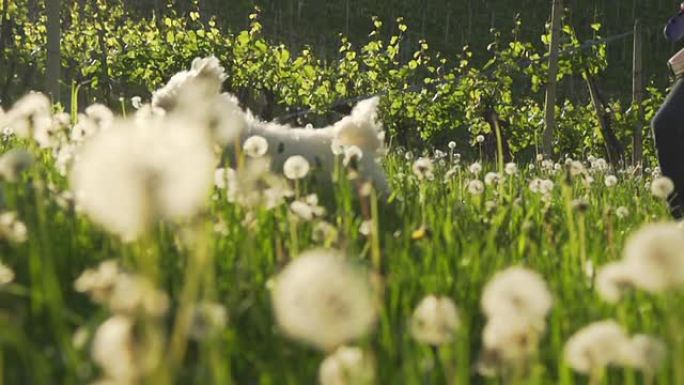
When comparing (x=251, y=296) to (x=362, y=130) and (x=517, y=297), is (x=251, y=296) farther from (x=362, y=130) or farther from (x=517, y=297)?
(x=362, y=130)

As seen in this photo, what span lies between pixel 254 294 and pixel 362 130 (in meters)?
3.18

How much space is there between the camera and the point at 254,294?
298 centimetres

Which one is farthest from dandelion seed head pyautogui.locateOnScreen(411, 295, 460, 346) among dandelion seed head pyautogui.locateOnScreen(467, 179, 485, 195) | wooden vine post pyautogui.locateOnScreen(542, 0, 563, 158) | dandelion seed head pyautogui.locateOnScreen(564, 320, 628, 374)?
wooden vine post pyautogui.locateOnScreen(542, 0, 563, 158)

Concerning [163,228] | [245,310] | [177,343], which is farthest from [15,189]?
[177,343]

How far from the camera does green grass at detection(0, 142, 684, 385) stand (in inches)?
88.4

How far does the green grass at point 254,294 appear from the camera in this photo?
224 centimetres

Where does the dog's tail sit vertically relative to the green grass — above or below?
above

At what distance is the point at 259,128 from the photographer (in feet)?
24.6

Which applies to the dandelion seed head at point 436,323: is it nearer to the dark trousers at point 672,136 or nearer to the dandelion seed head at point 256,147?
the dandelion seed head at point 256,147

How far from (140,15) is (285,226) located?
45.1 meters

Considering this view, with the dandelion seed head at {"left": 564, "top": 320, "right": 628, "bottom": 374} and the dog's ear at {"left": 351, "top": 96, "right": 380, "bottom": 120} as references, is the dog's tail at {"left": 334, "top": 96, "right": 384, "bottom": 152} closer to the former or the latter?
the dog's ear at {"left": 351, "top": 96, "right": 380, "bottom": 120}

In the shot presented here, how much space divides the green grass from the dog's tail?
1.28m

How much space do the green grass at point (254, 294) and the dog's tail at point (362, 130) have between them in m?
1.28

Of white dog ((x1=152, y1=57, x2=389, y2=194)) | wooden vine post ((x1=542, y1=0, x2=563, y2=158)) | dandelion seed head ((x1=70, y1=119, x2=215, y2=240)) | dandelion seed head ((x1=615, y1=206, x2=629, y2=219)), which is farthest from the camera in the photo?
wooden vine post ((x1=542, y1=0, x2=563, y2=158))
